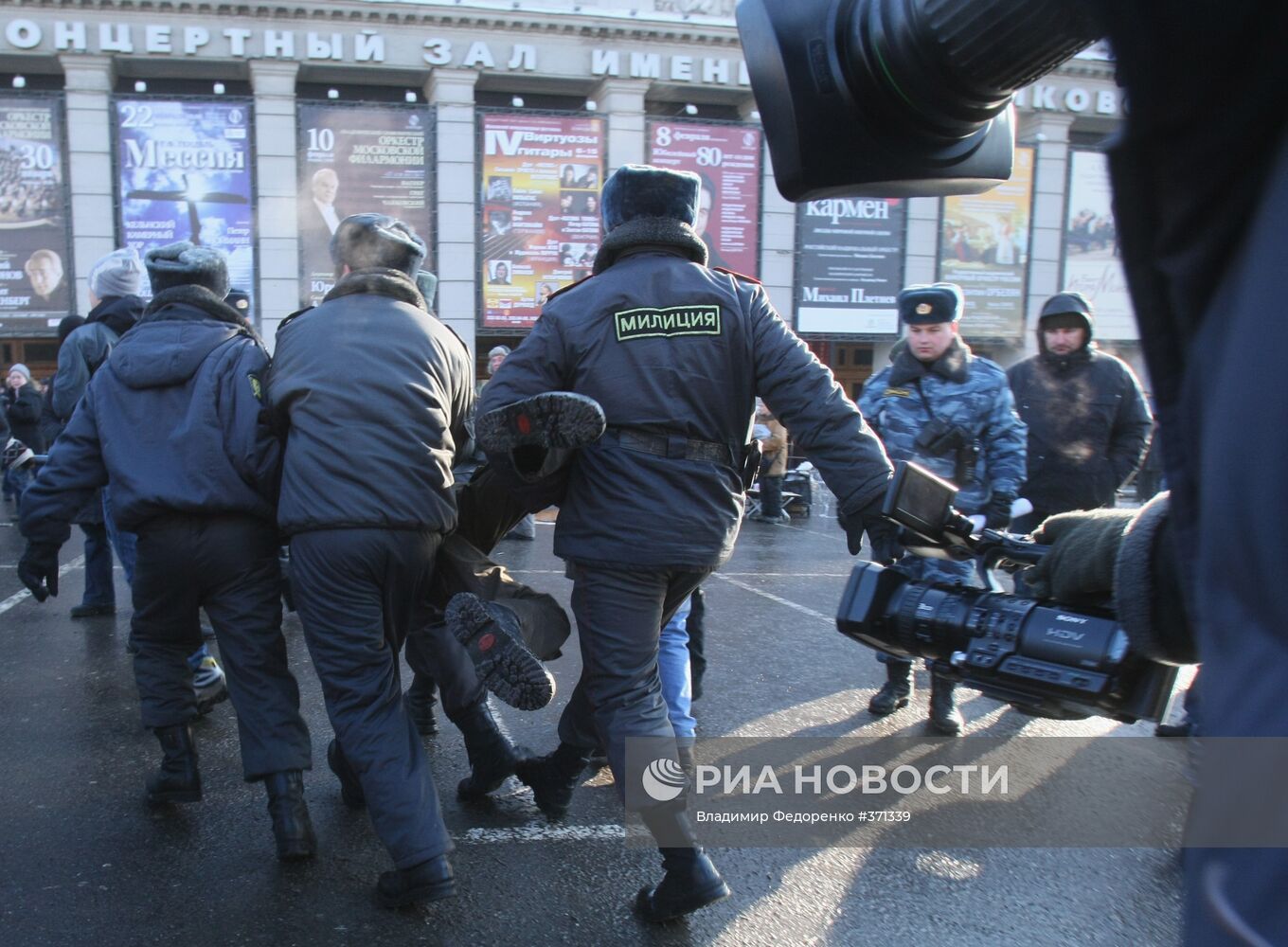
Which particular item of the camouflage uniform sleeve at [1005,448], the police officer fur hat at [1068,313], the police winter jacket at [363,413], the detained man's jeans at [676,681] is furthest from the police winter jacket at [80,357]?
the police officer fur hat at [1068,313]

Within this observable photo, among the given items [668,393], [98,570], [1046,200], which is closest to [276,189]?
[98,570]

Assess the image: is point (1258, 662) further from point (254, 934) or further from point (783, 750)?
point (783, 750)

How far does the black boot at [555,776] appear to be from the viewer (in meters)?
3.09

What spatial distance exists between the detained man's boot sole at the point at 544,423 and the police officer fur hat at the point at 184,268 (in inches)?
55.3

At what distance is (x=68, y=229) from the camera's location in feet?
54.6

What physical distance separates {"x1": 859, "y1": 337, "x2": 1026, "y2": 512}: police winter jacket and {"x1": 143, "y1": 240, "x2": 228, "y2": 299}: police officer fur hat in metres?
2.75

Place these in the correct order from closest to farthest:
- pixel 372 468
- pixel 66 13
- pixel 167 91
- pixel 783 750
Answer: pixel 372 468 → pixel 783 750 → pixel 66 13 → pixel 167 91

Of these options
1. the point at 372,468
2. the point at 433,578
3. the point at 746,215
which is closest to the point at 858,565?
the point at 372,468

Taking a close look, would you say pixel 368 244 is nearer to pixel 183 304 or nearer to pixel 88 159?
pixel 183 304

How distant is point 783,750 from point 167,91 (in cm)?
1837

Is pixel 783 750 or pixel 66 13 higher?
pixel 66 13

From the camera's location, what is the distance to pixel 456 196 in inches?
692

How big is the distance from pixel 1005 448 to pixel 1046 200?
56.6 ft

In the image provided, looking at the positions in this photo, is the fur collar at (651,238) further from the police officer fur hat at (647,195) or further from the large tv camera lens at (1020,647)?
the large tv camera lens at (1020,647)
